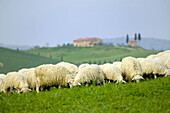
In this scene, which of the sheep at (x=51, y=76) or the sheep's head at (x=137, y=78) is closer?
the sheep at (x=51, y=76)

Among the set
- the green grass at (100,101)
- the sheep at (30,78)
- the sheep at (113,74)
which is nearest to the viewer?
the green grass at (100,101)

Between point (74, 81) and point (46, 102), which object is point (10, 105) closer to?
point (46, 102)

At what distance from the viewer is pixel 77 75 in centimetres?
1548

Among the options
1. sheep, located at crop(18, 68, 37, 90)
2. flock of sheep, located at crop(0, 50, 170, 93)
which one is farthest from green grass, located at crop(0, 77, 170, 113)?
sheep, located at crop(18, 68, 37, 90)

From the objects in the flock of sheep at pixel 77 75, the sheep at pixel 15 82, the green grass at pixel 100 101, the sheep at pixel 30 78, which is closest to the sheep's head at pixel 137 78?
the flock of sheep at pixel 77 75

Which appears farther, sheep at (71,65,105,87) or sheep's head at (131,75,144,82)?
sheep's head at (131,75,144,82)

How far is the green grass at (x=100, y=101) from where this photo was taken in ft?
31.7

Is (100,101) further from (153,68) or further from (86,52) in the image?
(86,52)

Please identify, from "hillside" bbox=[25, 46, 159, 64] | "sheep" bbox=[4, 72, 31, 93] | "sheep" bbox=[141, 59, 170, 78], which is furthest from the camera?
"hillside" bbox=[25, 46, 159, 64]

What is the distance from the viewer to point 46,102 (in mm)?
10992

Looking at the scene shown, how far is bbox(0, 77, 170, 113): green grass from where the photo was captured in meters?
9.66

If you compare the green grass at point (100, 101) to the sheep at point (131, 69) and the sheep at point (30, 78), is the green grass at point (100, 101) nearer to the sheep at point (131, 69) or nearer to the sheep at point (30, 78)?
the sheep at point (131, 69)

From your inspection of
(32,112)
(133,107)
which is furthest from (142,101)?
(32,112)

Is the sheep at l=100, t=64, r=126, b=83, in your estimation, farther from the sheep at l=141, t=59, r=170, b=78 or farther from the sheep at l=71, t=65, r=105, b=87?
the sheep at l=141, t=59, r=170, b=78
